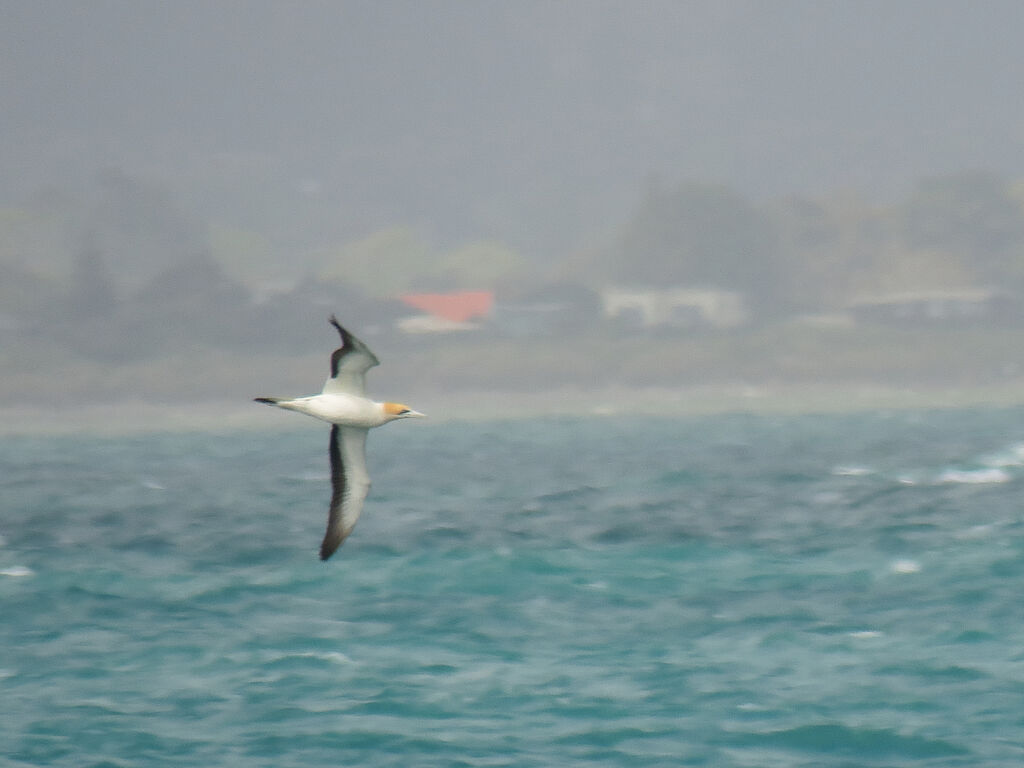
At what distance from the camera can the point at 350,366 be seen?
19688 millimetres

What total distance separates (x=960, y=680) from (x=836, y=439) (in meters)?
59.2

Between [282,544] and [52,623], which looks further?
[282,544]

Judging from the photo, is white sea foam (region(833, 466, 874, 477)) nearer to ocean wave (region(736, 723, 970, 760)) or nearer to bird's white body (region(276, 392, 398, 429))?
ocean wave (region(736, 723, 970, 760))

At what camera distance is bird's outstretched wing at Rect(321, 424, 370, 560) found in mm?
20641

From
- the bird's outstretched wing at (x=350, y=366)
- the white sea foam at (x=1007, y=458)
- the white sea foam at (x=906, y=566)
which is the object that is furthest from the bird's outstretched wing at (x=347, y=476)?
the white sea foam at (x=1007, y=458)

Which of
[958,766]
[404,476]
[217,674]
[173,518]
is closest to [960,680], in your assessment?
[958,766]

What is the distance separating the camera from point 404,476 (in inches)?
2430

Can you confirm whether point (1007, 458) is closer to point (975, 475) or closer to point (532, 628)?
point (975, 475)

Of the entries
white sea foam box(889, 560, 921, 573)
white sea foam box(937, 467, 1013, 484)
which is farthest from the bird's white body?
white sea foam box(937, 467, 1013, 484)

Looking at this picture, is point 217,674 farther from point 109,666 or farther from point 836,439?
point 836,439

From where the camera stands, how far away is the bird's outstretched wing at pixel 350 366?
1888 centimetres

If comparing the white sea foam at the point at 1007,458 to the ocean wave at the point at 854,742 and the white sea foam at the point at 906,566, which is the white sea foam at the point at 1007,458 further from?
the ocean wave at the point at 854,742

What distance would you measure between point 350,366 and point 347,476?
83.4 inches

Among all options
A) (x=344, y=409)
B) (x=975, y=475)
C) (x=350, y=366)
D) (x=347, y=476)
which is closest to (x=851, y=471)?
(x=975, y=475)
